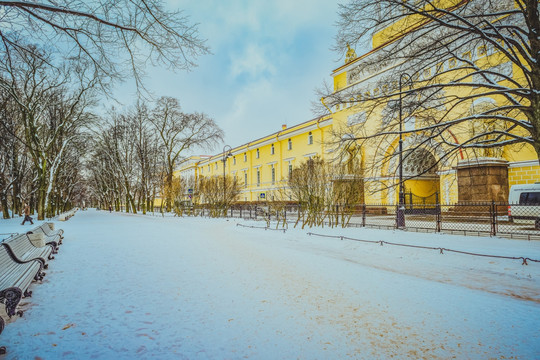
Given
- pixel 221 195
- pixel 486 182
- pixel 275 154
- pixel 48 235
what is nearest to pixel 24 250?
pixel 48 235

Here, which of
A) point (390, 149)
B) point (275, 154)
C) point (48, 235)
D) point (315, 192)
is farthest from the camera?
point (275, 154)

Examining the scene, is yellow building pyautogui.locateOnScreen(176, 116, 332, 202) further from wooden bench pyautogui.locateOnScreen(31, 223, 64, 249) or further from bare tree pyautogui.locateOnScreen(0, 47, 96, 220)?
wooden bench pyautogui.locateOnScreen(31, 223, 64, 249)

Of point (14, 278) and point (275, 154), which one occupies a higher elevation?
point (275, 154)

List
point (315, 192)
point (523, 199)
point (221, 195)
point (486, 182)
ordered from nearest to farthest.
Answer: point (315, 192) → point (523, 199) → point (486, 182) → point (221, 195)

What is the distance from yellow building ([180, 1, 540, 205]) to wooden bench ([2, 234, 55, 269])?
693 centimetres

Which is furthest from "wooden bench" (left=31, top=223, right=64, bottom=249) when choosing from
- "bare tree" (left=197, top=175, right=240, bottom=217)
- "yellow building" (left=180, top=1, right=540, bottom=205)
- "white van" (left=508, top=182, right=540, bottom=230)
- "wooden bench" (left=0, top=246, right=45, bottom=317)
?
"white van" (left=508, top=182, right=540, bottom=230)

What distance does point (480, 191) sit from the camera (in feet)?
55.4

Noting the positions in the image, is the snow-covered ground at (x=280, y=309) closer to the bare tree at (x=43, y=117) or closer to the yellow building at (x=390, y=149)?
the yellow building at (x=390, y=149)

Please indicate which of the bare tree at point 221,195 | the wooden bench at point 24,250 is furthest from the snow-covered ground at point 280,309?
the bare tree at point 221,195

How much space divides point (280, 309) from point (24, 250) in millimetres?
5261

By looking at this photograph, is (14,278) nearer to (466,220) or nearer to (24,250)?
(24,250)

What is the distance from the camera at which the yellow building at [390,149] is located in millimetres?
8180

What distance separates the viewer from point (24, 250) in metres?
5.80

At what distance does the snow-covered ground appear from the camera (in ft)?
9.44
